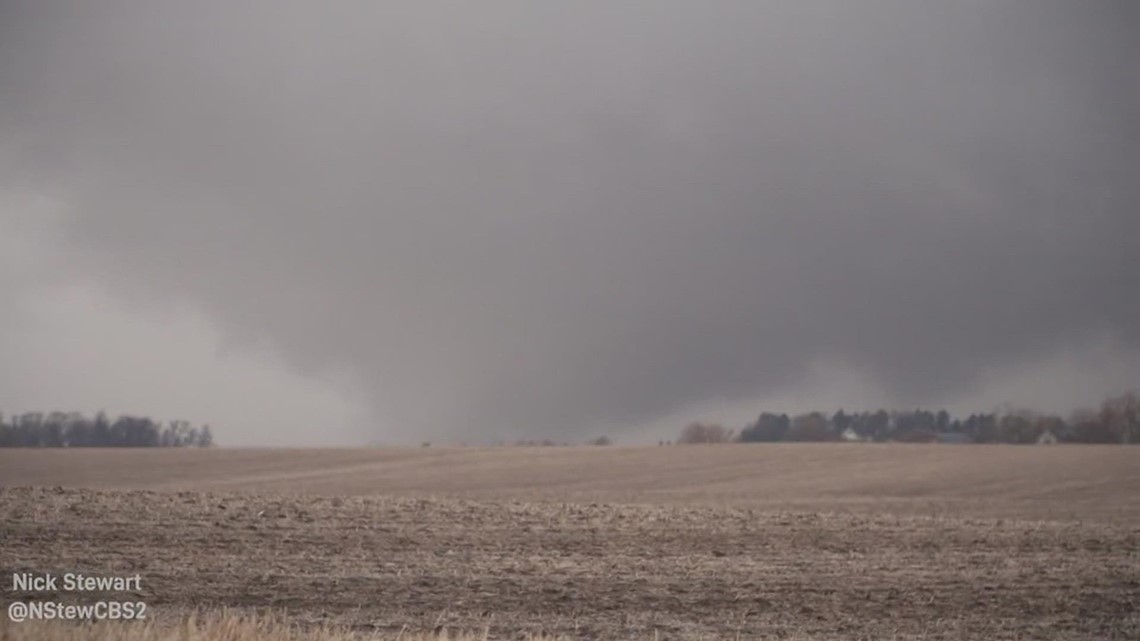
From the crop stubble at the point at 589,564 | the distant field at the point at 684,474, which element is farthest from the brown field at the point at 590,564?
the distant field at the point at 684,474

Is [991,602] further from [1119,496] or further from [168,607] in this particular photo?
[1119,496]

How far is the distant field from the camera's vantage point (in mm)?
37738

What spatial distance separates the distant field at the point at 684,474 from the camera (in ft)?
124

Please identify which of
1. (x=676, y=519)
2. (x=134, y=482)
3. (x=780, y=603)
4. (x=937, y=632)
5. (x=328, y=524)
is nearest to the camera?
(x=937, y=632)

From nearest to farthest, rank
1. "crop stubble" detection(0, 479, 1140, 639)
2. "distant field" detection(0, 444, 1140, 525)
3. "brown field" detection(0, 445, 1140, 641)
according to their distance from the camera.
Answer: "brown field" detection(0, 445, 1140, 641) → "crop stubble" detection(0, 479, 1140, 639) → "distant field" detection(0, 444, 1140, 525)

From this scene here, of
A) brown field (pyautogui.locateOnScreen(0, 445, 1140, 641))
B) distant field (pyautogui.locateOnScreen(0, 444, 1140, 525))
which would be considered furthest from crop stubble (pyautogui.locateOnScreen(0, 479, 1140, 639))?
distant field (pyautogui.locateOnScreen(0, 444, 1140, 525))

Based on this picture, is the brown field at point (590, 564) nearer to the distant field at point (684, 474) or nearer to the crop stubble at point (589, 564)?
the crop stubble at point (589, 564)

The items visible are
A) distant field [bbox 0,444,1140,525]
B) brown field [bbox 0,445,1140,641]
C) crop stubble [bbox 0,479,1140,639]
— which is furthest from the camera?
distant field [bbox 0,444,1140,525]

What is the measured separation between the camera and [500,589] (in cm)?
1848

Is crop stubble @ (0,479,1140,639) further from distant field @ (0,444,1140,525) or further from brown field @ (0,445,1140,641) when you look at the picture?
distant field @ (0,444,1140,525)

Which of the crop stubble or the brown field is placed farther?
the crop stubble

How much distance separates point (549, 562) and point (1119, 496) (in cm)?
2587

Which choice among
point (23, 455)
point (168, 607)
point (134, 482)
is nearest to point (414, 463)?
point (134, 482)

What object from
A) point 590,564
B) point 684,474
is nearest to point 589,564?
point 590,564
